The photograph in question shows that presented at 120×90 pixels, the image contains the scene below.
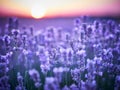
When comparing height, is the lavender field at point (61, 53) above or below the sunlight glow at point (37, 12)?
below

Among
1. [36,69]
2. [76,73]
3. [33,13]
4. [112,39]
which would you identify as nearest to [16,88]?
[36,69]

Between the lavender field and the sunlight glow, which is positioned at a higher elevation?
the sunlight glow

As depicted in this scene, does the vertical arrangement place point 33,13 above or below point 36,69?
above

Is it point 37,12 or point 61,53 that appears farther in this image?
point 37,12

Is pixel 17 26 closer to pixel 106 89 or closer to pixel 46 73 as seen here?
pixel 46 73

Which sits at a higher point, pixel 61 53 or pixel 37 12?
pixel 37 12

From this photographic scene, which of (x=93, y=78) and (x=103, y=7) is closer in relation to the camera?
(x=93, y=78)

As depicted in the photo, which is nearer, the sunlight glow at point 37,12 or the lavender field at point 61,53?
the lavender field at point 61,53

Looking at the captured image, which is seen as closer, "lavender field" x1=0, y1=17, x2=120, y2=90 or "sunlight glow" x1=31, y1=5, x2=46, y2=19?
"lavender field" x1=0, y1=17, x2=120, y2=90
